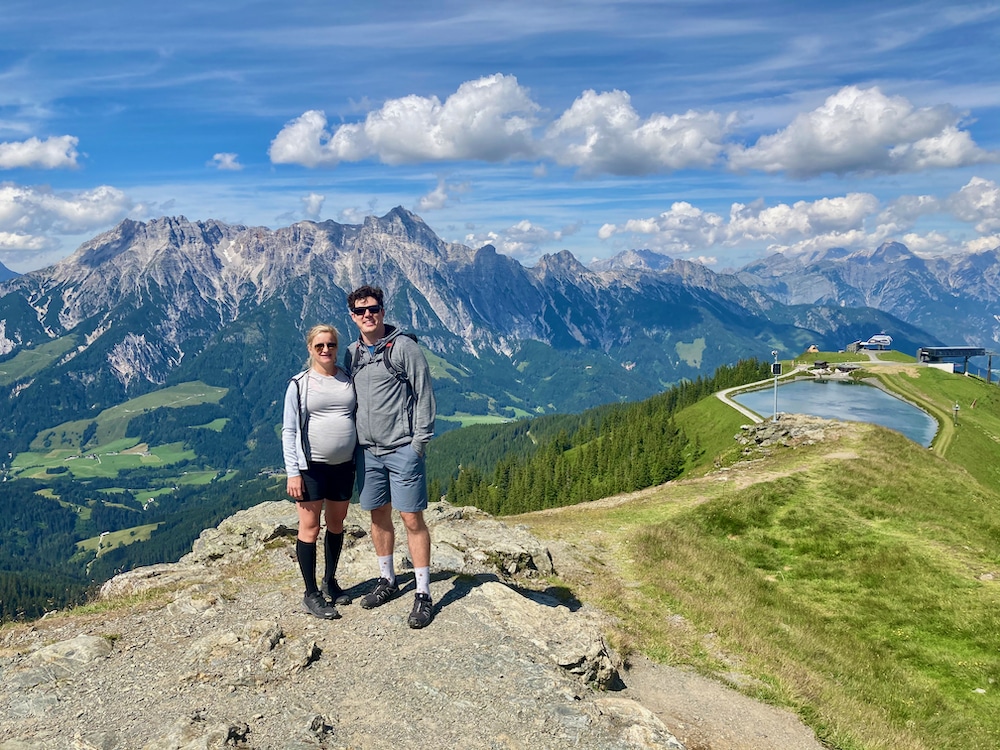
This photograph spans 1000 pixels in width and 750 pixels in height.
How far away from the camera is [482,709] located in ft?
32.0

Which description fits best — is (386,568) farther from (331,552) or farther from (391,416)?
(391,416)

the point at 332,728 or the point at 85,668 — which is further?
the point at 85,668

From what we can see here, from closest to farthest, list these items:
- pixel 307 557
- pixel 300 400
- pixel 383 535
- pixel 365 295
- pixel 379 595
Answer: pixel 300 400 → pixel 365 295 → pixel 307 557 → pixel 379 595 → pixel 383 535

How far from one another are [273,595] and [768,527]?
2434 centimetres

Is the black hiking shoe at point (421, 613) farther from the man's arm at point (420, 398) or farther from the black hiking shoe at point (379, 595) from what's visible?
the man's arm at point (420, 398)

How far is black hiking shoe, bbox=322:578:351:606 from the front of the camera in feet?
42.8

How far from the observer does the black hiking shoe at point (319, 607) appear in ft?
40.3

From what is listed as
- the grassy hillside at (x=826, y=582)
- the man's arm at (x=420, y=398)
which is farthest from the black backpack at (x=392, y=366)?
the grassy hillside at (x=826, y=582)

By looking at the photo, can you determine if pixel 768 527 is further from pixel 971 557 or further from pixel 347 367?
pixel 347 367

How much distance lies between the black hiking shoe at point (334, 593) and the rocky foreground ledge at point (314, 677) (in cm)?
43

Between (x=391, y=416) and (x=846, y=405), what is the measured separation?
84990mm

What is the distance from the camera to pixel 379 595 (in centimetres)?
1278

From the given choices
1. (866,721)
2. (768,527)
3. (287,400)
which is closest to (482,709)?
(287,400)

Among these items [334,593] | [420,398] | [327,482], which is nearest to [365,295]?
[420,398]
